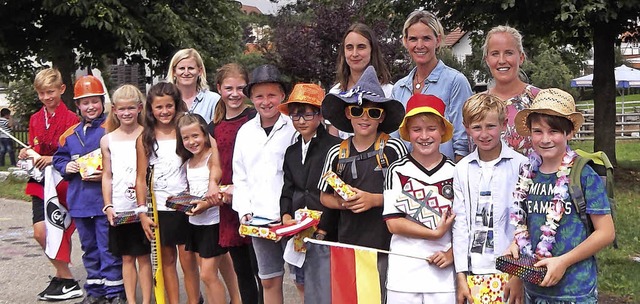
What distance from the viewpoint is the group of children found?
3439 mm

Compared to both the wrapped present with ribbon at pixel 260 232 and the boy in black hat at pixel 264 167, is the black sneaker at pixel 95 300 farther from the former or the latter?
the wrapped present with ribbon at pixel 260 232

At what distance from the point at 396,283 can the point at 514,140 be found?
1072 millimetres

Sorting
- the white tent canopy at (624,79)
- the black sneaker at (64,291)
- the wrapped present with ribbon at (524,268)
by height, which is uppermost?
the white tent canopy at (624,79)

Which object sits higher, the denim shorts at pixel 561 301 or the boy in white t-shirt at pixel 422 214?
the boy in white t-shirt at pixel 422 214

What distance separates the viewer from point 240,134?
4977mm

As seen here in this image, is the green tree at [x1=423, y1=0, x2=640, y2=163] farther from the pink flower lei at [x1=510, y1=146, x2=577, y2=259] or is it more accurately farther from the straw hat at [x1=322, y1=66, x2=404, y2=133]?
the pink flower lei at [x1=510, y1=146, x2=577, y2=259]

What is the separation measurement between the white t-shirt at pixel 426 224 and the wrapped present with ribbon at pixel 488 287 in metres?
0.16

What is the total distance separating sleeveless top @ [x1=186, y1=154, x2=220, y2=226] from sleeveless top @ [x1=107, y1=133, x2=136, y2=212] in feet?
1.78

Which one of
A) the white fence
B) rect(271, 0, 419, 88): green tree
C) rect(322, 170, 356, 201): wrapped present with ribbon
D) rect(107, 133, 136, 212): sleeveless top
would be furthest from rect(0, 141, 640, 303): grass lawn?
the white fence

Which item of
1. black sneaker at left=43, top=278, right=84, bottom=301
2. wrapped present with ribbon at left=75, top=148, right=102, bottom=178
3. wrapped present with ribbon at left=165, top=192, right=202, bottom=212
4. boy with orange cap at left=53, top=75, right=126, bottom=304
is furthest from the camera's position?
black sneaker at left=43, top=278, right=84, bottom=301

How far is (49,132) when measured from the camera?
640 centimetres

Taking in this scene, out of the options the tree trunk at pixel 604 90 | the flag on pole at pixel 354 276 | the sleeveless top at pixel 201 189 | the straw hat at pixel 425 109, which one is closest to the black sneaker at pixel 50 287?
the sleeveless top at pixel 201 189

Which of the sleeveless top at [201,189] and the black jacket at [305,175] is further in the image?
the sleeveless top at [201,189]

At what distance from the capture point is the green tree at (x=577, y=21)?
1152cm
